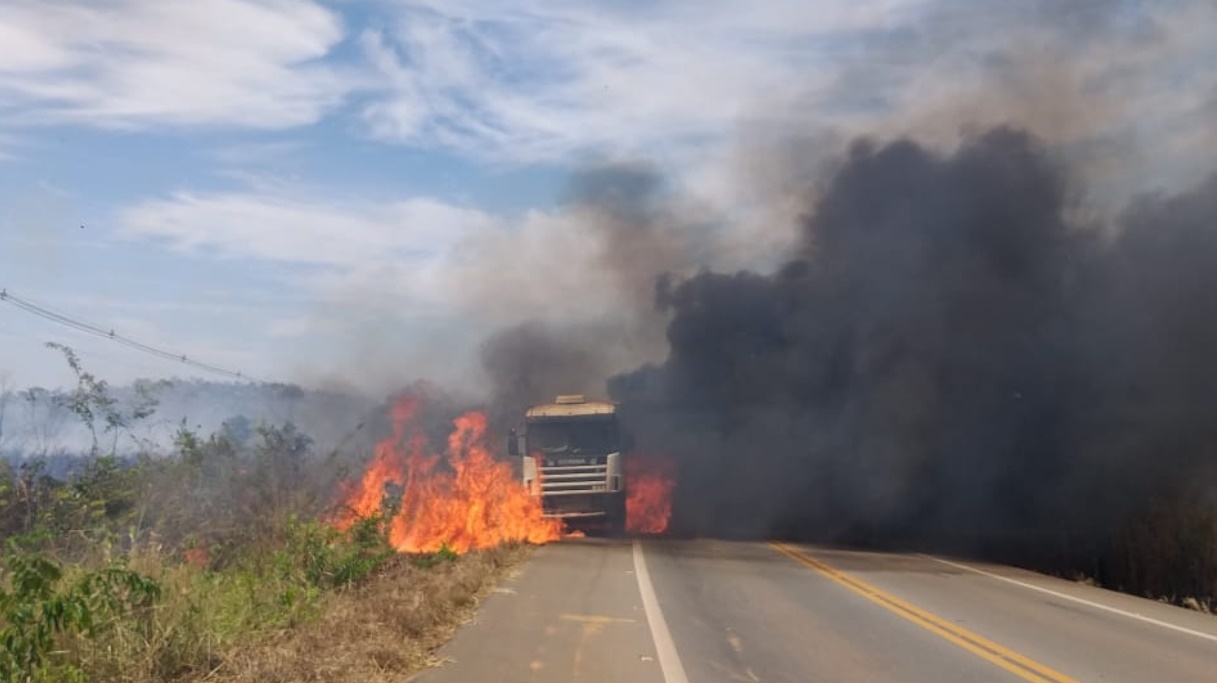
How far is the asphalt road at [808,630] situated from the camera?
925 cm

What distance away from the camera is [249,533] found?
14.6 metres

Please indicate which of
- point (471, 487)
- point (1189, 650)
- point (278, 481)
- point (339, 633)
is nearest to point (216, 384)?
point (471, 487)

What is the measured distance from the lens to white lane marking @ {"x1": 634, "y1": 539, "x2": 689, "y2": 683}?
352 inches

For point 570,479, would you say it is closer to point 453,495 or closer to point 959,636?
point 453,495

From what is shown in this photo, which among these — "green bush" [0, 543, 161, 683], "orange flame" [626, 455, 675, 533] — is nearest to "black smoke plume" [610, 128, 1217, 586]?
"orange flame" [626, 455, 675, 533]

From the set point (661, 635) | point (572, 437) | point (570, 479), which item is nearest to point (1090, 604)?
point (661, 635)

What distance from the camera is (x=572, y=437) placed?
2562 cm

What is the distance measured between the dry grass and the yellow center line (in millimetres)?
4943

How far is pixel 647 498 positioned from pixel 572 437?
17.6ft

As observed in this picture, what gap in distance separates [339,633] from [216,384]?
95.4 feet

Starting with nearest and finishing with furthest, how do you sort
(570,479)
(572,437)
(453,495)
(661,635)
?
(661,635)
(453,495)
(570,479)
(572,437)

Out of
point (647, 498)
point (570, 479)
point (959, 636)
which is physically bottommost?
point (959, 636)

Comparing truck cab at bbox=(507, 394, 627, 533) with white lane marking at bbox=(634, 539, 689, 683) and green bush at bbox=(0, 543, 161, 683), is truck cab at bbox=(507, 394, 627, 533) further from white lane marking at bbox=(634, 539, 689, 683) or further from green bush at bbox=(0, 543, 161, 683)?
green bush at bbox=(0, 543, 161, 683)

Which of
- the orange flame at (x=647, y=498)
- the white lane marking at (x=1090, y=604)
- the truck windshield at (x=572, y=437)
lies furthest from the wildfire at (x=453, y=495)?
the white lane marking at (x=1090, y=604)
